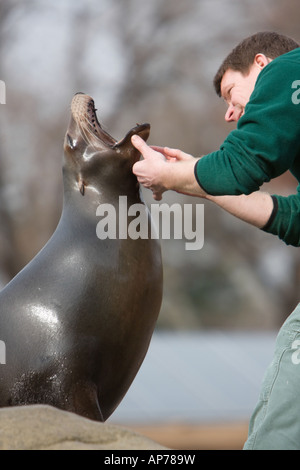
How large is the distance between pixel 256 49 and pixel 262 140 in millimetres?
710

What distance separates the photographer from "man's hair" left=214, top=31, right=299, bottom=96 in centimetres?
345

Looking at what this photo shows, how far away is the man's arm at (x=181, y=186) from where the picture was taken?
3199mm

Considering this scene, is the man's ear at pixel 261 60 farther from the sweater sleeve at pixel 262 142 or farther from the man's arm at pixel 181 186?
the man's arm at pixel 181 186

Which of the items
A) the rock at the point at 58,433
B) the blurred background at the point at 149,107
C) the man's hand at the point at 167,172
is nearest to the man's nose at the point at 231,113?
the man's hand at the point at 167,172

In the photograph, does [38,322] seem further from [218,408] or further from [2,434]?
[218,408]

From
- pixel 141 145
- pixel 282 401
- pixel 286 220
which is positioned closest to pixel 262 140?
pixel 286 220

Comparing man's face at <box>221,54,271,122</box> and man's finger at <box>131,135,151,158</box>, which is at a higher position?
man's face at <box>221,54,271,122</box>

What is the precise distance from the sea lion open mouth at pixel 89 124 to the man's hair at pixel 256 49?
611 mm

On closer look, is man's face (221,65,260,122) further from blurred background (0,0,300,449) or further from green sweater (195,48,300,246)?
blurred background (0,0,300,449)

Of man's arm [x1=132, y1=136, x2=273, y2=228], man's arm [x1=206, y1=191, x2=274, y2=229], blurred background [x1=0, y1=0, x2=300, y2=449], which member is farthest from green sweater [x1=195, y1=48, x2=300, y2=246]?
blurred background [x1=0, y1=0, x2=300, y2=449]

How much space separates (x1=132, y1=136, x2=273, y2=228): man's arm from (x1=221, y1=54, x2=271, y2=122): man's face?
0.35 metres

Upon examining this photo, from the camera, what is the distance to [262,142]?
114 inches

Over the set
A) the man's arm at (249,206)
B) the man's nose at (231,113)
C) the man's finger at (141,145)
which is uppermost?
the man's nose at (231,113)

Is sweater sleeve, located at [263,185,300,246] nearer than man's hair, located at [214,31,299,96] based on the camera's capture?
Yes
